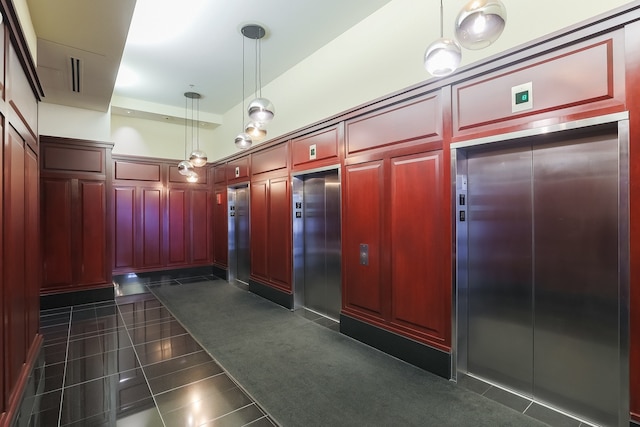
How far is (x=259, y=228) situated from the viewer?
6.26 m

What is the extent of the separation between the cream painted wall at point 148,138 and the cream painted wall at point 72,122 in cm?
174

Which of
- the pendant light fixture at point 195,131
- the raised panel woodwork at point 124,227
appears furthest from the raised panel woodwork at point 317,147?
the raised panel woodwork at point 124,227

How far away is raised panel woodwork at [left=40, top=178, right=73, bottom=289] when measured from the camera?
18.2 feet

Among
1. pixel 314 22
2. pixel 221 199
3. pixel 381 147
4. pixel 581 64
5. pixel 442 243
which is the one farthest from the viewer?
pixel 221 199

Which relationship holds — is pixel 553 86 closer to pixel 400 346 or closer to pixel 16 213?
pixel 400 346

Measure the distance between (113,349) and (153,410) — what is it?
1694mm

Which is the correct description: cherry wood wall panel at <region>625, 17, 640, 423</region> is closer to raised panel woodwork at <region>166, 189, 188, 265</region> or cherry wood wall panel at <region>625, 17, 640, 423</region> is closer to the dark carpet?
the dark carpet

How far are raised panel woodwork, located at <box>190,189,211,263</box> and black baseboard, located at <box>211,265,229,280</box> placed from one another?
391 millimetres

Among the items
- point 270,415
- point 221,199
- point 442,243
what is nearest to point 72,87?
point 221,199

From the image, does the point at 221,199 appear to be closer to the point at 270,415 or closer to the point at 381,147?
the point at 381,147

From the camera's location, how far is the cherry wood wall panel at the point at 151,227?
7715 millimetres

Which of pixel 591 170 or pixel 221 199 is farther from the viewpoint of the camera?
pixel 221 199

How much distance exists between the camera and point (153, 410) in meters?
2.66

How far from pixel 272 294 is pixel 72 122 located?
15.9 feet
